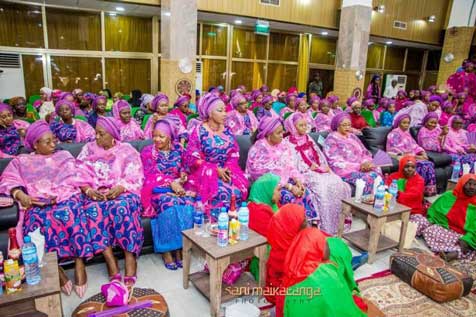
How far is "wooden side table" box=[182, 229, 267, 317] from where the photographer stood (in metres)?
2.29

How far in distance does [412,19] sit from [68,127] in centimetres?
1129

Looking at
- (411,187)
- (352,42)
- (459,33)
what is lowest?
(411,187)

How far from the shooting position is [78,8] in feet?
25.6

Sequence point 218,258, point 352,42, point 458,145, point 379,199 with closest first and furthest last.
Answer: point 218,258, point 379,199, point 458,145, point 352,42

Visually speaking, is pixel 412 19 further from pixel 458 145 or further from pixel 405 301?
pixel 405 301

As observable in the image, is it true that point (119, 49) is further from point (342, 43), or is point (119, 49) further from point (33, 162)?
point (33, 162)

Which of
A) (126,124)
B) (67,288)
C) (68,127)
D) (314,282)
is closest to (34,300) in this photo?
(67,288)

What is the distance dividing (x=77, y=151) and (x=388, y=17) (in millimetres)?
10519

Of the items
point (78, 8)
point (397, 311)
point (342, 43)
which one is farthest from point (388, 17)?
point (397, 311)

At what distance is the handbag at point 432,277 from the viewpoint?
8.75 ft

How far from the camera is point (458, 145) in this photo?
564 cm

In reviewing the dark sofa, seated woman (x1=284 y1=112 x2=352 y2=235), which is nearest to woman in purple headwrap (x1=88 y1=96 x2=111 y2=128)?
the dark sofa

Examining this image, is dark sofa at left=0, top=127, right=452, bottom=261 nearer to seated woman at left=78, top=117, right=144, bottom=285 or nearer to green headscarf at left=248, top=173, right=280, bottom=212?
seated woman at left=78, top=117, right=144, bottom=285

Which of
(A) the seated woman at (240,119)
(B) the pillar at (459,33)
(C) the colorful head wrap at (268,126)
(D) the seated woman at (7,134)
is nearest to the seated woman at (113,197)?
(C) the colorful head wrap at (268,126)
